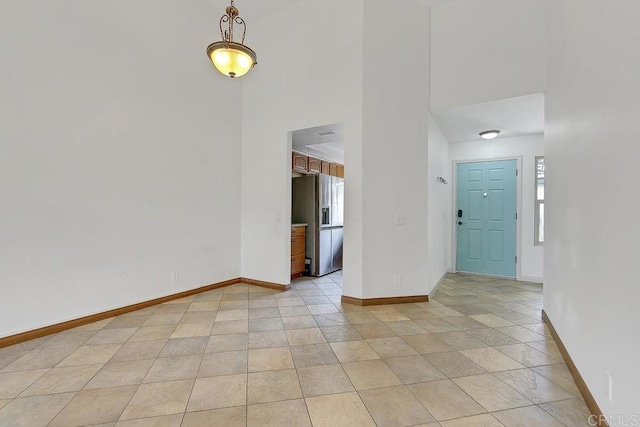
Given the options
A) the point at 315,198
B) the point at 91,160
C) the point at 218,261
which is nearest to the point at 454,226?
the point at 315,198

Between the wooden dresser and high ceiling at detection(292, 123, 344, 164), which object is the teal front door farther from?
the wooden dresser

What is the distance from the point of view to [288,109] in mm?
4141

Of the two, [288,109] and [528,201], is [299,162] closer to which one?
[288,109]

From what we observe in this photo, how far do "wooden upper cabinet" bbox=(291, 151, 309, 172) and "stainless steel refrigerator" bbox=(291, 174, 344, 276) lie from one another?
0.86 feet

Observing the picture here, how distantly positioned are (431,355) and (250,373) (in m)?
1.39

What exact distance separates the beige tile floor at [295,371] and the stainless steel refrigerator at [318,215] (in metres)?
1.84

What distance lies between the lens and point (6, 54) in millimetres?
2420

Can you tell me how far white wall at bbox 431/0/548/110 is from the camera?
10.3 ft

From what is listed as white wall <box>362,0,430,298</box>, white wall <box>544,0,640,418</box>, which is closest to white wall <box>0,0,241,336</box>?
white wall <box>362,0,430,298</box>

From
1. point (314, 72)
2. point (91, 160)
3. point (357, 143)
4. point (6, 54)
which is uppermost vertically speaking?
point (314, 72)

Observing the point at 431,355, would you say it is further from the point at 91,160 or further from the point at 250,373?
the point at 91,160

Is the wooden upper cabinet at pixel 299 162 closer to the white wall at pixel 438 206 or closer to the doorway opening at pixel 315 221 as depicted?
the doorway opening at pixel 315 221

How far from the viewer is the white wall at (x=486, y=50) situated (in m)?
3.15

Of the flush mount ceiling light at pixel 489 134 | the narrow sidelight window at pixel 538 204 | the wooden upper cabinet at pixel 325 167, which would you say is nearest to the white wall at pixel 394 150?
the flush mount ceiling light at pixel 489 134
